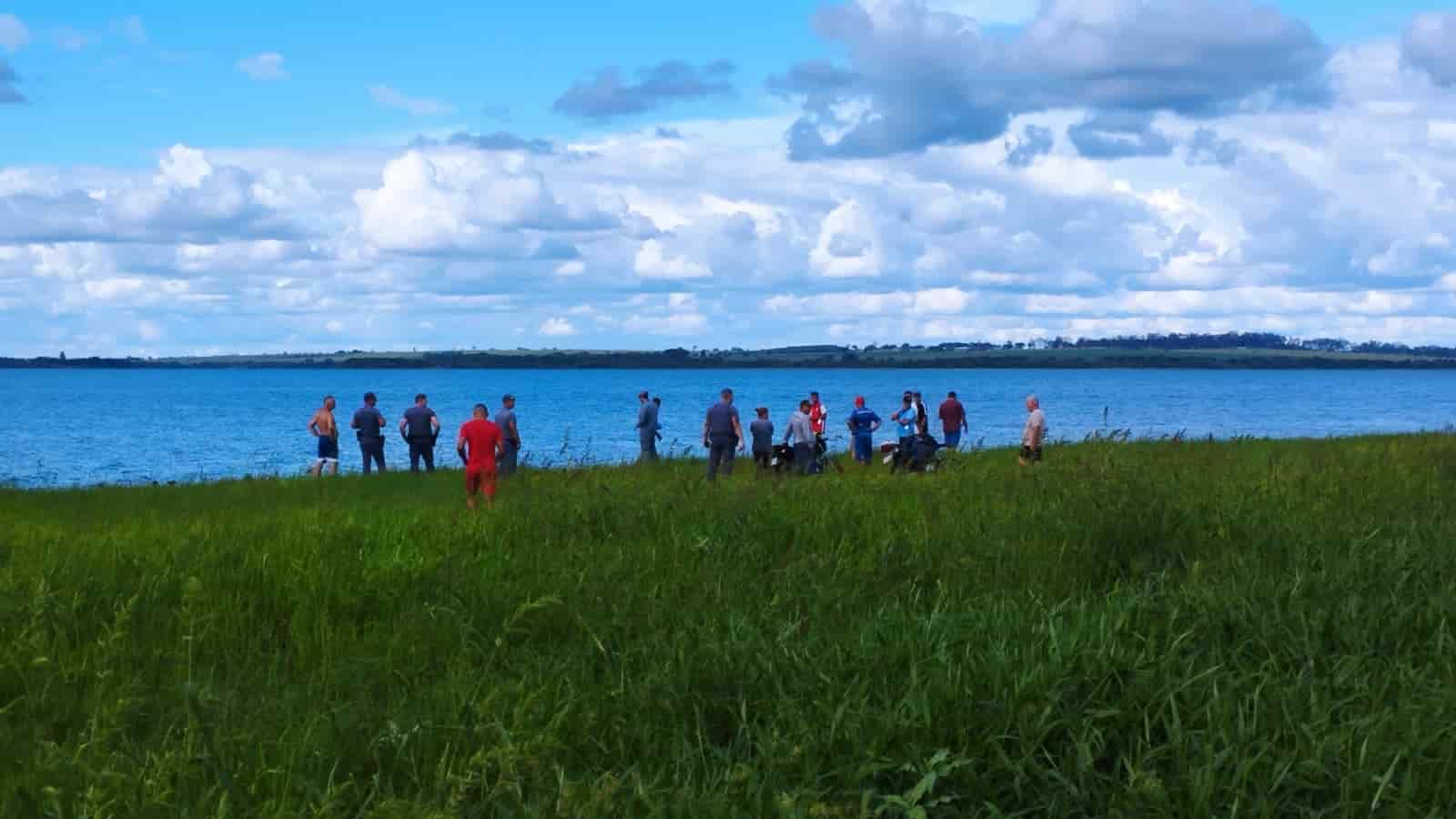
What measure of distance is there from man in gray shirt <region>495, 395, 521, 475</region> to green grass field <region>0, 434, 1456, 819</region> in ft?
31.5

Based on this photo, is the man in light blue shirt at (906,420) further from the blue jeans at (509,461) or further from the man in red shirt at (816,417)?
the blue jeans at (509,461)

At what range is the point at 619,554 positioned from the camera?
934cm

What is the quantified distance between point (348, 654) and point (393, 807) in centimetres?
322

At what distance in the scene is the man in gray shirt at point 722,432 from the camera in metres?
22.3

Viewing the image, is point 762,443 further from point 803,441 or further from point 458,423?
point 458,423

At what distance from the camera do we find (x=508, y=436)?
21.9 metres

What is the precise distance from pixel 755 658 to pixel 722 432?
1623cm

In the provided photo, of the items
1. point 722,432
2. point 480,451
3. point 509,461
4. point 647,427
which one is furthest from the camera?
point 647,427

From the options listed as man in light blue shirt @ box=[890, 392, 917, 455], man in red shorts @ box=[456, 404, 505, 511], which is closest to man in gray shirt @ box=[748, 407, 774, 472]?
man in light blue shirt @ box=[890, 392, 917, 455]

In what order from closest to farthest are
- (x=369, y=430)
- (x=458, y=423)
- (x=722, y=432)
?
(x=722, y=432)
(x=369, y=430)
(x=458, y=423)

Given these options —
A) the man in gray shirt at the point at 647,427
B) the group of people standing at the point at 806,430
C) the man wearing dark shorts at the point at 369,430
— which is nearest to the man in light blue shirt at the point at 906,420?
the group of people standing at the point at 806,430

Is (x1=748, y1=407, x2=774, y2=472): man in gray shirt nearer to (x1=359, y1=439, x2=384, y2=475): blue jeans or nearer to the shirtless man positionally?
(x1=359, y1=439, x2=384, y2=475): blue jeans

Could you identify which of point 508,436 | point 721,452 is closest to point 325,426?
point 508,436

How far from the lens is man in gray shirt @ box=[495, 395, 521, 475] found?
847 inches
